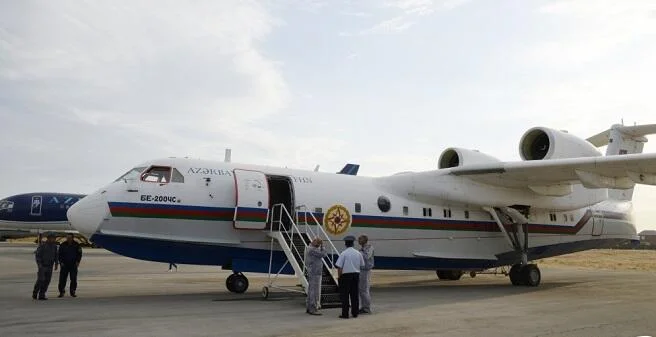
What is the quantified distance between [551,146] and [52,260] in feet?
44.2

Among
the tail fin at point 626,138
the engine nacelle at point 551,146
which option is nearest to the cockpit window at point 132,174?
the engine nacelle at point 551,146

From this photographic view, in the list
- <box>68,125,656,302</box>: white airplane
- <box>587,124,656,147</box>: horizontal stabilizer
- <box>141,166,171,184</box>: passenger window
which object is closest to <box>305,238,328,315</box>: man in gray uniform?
<box>68,125,656,302</box>: white airplane

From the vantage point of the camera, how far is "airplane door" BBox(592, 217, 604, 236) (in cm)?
1941

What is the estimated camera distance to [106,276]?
63.3ft

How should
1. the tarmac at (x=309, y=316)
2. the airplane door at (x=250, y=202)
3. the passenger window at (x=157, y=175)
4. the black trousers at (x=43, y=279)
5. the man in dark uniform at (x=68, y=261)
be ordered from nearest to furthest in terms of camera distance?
1. the tarmac at (x=309, y=316)
2. the black trousers at (x=43, y=279)
3. the man in dark uniform at (x=68, y=261)
4. the passenger window at (x=157, y=175)
5. the airplane door at (x=250, y=202)

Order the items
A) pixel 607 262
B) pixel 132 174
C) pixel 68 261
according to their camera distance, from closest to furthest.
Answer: pixel 68 261, pixel 132 174, pixel 607 262

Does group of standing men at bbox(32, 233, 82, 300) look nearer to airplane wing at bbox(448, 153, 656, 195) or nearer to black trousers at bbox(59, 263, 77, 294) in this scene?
black trousers at bbox(59, 263, 77, 294)

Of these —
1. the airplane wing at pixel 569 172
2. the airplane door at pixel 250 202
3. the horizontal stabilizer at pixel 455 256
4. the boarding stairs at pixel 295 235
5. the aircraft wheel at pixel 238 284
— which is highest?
the airplane wing at pixel 569 172

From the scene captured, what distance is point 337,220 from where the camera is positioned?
14.2m

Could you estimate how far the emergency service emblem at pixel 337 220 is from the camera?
14.1 metres

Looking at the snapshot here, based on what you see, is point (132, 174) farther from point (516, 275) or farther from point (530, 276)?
point (530, 276)

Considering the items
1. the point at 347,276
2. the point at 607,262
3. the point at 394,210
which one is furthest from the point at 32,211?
the point at 607,262

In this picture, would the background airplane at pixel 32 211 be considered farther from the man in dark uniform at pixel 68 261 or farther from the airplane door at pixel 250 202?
the airplane door at pixel 250 202

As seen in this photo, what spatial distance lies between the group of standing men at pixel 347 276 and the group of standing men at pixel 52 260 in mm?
5773
